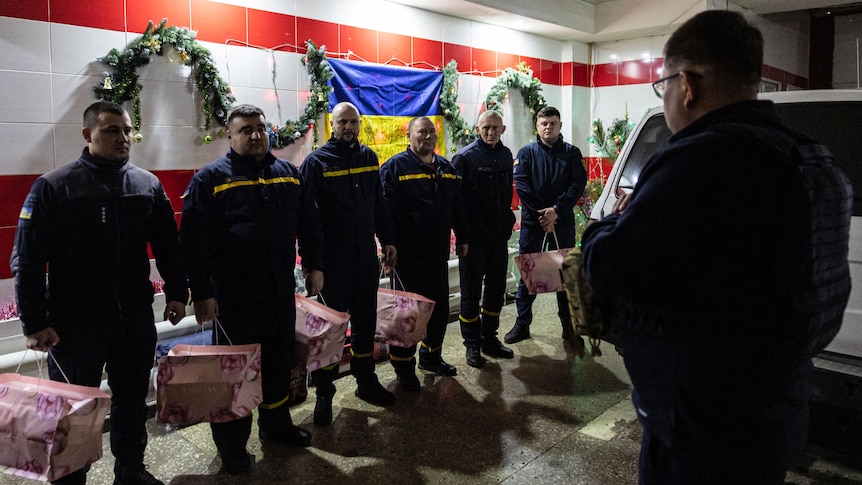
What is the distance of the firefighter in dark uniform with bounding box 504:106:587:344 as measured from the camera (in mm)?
5594

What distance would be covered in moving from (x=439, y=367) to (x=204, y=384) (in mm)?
2181

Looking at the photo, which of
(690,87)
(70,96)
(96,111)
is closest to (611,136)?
(70,96)

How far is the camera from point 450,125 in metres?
7.40

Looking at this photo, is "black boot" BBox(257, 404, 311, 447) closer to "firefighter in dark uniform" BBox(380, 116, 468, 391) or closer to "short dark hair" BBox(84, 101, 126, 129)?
"firefighter in dark uniform" BBox(380, 116, 468, 391)

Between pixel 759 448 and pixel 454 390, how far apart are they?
10.5 ft

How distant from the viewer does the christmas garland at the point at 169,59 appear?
4613 millimetres

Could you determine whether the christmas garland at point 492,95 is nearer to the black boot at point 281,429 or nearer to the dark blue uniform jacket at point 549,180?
the dark blue uniform jacket at point 549,180

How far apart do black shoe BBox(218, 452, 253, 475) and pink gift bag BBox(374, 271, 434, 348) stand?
118 cm

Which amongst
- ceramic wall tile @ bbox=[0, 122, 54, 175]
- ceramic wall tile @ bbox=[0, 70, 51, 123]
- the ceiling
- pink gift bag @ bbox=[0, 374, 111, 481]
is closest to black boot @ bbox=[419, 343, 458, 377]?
pink gift bag @ bbox=[0, 374, 111, 481]

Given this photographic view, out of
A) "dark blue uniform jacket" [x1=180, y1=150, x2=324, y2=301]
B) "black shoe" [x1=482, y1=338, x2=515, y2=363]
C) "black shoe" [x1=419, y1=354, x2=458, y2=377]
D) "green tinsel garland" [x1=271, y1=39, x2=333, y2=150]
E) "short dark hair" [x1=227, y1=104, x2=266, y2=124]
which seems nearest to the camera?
"dark blue uniform jacket" [x1=180, y1=150, x2=324, y2=301]

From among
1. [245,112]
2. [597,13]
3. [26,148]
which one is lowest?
[26,148]

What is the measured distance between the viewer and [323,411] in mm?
4023

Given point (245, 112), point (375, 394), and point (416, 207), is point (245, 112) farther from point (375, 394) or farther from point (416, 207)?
point (375, 394)

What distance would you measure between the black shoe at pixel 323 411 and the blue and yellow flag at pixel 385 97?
9.46ft
